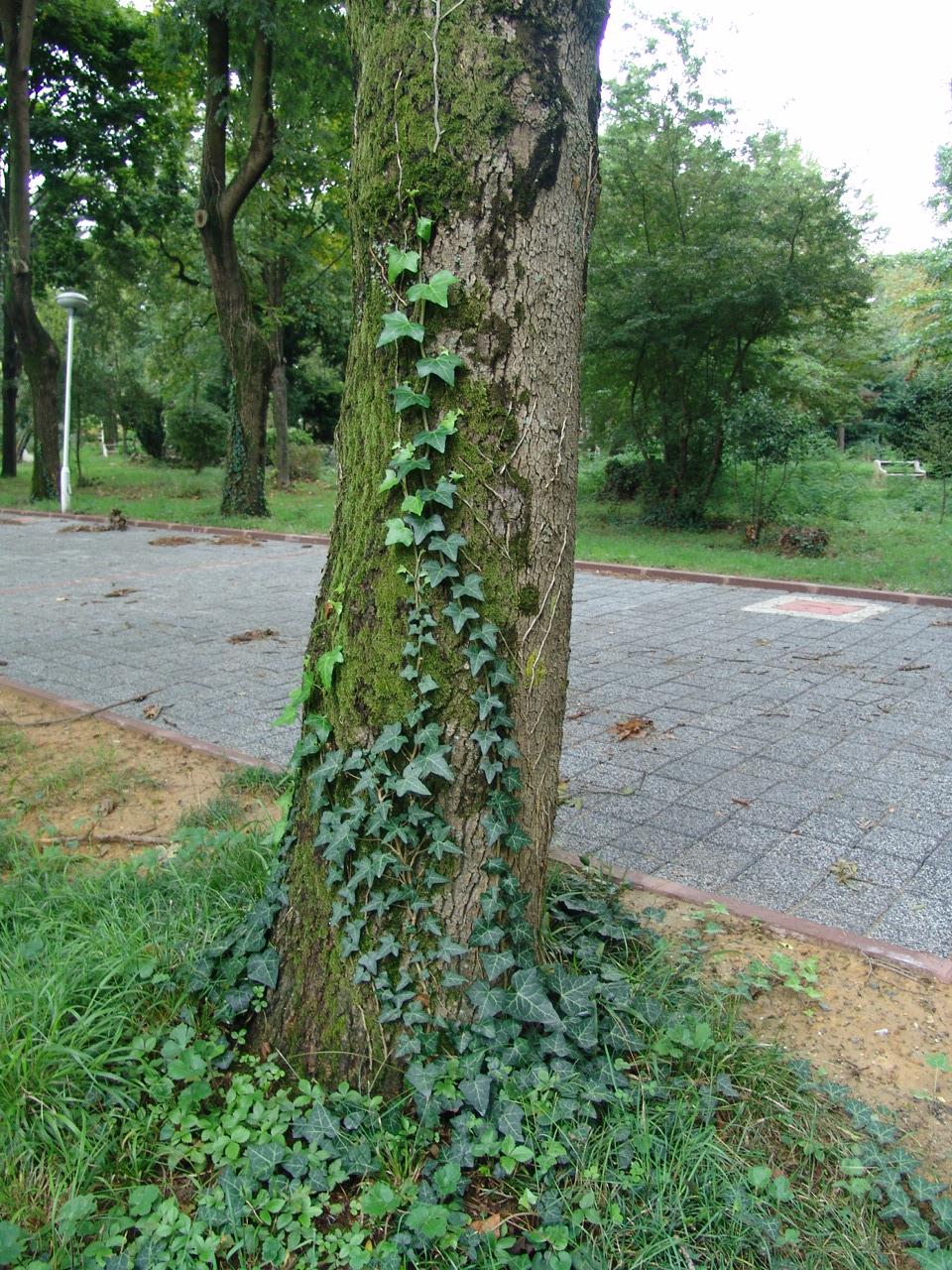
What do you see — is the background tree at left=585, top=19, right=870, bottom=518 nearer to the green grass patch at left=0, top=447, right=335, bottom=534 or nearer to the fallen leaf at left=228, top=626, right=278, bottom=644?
the green grass patch at left=0, top=447, right=335, bottom=534

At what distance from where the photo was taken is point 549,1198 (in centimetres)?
185

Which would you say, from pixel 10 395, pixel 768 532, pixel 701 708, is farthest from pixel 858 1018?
pixel 10 395

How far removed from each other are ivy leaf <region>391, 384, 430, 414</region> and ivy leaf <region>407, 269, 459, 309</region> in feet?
0.65

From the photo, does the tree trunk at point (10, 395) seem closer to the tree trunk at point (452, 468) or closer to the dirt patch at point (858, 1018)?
the tree trunk at point (452, 468)

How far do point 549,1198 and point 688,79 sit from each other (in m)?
15.4

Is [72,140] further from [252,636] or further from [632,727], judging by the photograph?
[632,727]

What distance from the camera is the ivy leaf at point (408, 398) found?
2.14 metres

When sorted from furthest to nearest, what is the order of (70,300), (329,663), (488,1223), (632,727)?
1. (70,300)
2. (632,727)
3. (329,663)
4. (488,1223)

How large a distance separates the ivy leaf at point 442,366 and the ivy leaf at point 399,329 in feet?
0.18

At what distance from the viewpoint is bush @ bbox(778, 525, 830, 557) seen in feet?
41.0

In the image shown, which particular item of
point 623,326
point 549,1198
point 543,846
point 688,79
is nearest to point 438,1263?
point 549,1198

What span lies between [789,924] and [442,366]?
206 centimetres

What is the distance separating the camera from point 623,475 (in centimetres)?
1753

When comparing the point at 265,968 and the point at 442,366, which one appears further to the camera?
the point at 265,968
